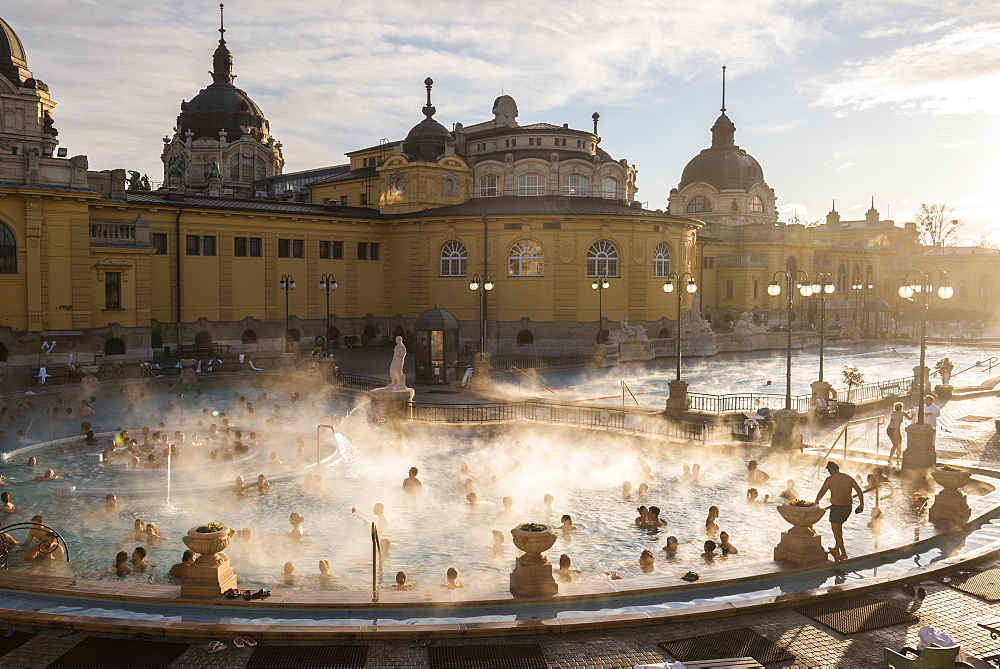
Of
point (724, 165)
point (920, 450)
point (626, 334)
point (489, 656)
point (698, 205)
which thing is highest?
point (724, 165)

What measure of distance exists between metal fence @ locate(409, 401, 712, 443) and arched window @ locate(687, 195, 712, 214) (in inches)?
2262

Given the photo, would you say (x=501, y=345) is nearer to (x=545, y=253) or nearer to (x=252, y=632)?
(x=545, y=253)

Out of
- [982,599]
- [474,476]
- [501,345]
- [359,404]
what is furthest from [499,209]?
[982,599]

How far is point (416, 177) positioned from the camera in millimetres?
52625

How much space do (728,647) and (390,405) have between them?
52.8 feet

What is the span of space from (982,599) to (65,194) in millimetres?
37616

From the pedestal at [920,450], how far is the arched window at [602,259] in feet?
101

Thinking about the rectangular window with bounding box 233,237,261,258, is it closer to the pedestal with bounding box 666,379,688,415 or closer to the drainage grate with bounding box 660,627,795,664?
the pedestal with bounding box 666,379,688,415

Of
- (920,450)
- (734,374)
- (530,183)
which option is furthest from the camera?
(530,183)

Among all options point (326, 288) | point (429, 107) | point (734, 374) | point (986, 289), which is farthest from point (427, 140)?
point (986, 289)

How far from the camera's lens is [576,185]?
178ft

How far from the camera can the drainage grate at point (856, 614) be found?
409 inches

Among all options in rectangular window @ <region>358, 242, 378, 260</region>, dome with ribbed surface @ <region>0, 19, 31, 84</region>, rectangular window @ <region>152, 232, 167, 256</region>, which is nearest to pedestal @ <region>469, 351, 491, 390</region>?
rectangular window @ <region>152, 232, 167, 256</region>

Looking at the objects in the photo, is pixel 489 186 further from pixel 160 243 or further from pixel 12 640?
pixel 12 640
